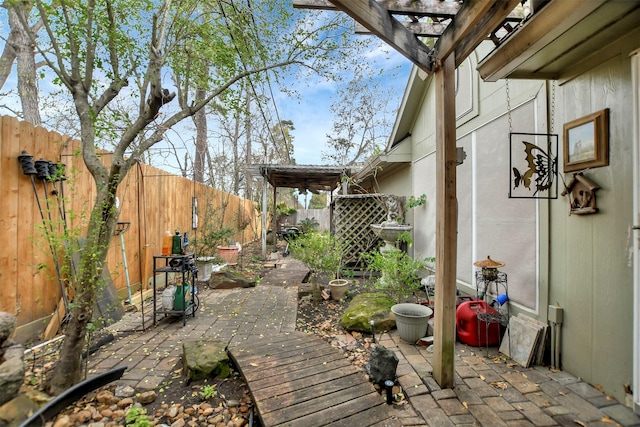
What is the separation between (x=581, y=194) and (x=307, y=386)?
2.54 meters

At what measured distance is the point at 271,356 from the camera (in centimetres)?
247

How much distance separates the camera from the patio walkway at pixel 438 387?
1788 millimetres

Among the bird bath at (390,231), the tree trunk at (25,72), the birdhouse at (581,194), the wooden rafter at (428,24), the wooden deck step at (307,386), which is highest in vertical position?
the tree trunk at (25,72)

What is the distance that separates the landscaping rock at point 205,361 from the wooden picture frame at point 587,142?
10.6ft

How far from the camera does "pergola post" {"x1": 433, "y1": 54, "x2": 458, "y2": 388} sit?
207 cm

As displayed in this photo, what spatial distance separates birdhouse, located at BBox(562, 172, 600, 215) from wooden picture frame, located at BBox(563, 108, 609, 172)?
11 cm

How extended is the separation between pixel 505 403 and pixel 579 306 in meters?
0.99

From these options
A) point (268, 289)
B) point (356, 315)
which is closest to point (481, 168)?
point (356, 315)

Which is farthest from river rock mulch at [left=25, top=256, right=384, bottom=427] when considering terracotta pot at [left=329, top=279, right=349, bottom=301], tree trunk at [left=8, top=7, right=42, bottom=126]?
tree trunk at [left=8, top=7, right=42, bottom=126]

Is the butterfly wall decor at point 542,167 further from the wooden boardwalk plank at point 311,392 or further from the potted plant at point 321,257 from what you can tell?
the potted plant at point 321,257

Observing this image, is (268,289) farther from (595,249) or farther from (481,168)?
(595,249)

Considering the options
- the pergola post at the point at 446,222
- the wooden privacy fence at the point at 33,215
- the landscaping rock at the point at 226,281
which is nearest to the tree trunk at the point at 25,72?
the wooden privacy fence at the point at 33,215

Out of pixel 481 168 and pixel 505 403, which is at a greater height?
pixel 481 168

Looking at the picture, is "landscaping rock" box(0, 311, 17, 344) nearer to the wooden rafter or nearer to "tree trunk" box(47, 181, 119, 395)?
"tree trunk" box(47, 181, 119, 395)
